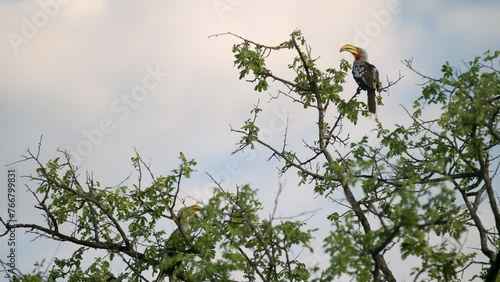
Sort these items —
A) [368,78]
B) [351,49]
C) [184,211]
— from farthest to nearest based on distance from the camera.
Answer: [351,49] → [368,78] → [184,211]

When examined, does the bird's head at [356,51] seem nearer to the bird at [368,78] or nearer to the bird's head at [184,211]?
the bird at [368,78]

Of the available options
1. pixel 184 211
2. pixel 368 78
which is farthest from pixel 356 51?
pixel 184 211

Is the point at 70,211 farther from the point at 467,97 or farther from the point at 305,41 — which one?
the point at 467,97

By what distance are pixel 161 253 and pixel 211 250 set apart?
102 cm

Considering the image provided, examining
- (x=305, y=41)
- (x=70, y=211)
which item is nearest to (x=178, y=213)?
(x=70, y=211)

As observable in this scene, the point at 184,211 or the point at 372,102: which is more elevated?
the point at 372,102

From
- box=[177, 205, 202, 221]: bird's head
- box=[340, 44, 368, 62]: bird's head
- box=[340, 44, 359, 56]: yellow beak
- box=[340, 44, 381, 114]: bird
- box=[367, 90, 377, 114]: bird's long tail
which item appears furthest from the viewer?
box=[340, 44, 359, 56]: yellow beak

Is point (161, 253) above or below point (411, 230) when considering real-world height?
above

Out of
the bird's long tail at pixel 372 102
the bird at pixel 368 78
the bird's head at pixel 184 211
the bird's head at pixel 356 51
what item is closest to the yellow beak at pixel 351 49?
the bird's head at pixel 356 51

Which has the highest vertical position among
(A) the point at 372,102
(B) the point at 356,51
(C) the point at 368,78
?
(B) the point at 356,51

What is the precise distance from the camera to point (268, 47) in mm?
13844

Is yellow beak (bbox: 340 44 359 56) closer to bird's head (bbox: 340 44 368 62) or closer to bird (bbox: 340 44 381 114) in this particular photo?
bird's head (bbox: 340 44 368 62)

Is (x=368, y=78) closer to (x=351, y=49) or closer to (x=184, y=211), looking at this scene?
(x=351, y=49)

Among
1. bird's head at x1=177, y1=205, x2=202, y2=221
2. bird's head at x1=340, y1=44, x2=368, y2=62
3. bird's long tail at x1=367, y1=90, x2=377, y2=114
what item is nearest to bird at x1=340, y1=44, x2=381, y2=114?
bird's long tail at x1=367, y1=90, x2=377, y2=114
